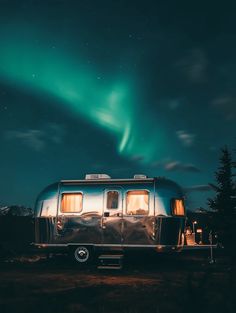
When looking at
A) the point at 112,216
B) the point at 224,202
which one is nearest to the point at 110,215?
the point at 112,216

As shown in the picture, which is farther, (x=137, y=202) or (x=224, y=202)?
(x=224, y=202)

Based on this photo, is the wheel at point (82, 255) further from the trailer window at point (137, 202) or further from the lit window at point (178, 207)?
the lit window at point (178, 207)

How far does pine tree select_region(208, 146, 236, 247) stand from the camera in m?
20.6

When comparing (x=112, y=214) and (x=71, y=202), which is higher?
(x=71, y=202)

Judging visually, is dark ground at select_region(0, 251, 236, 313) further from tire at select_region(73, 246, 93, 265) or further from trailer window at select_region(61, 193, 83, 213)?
trailer window at select_region(61, 193, 83, 213)

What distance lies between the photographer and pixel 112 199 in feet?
43.4

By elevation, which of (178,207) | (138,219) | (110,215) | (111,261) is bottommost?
(111,261)

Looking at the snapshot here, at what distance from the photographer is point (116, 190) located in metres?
13.2

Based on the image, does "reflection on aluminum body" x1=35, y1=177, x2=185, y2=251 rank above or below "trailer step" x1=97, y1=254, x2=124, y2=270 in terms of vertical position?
above

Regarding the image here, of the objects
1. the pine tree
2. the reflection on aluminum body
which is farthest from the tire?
the pine tree

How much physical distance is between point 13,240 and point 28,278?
15.1 metres

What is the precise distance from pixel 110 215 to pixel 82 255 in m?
1.68

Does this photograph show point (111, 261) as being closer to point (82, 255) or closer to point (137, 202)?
point (82, 255)

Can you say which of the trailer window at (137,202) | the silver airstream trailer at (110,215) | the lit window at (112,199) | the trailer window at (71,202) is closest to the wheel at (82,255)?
the silver airstream trailer at (110,215)
